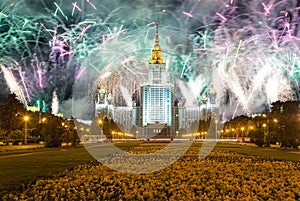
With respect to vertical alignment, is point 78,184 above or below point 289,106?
below

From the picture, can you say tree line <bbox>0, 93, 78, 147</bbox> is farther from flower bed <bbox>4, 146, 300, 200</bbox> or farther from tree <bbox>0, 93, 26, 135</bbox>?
flower bed <bbox>4, 146, 300, 200</bbox>

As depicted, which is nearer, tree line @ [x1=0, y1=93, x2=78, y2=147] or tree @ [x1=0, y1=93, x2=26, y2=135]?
tree line @ [x1=0, y1=93, x2=78, y2=147]

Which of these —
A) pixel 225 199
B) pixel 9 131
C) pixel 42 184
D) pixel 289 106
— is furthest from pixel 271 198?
pixel 9 131

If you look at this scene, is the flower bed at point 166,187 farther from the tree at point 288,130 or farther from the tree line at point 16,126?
the tree line at point 16,126

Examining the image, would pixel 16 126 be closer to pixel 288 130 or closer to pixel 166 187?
pixel 288 130

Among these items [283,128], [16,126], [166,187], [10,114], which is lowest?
[166,187]

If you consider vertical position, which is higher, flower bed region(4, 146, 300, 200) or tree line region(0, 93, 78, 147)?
tree line region(0, 93, 78, 147)

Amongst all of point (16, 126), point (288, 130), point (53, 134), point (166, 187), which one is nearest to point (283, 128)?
point (288, 130)

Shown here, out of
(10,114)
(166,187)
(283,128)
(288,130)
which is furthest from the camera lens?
(10,114)

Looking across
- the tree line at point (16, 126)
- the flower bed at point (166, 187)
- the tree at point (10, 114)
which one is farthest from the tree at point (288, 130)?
the tree at point (10, 114)

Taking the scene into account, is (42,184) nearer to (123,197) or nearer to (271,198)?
(123,197)

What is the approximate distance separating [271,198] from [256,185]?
2310 mm

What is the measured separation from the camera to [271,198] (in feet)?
42.1

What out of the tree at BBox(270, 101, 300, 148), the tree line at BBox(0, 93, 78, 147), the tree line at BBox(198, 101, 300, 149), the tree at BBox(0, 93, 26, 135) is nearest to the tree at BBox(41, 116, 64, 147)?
the tree line at BBox(0, 93, 78, 147)
